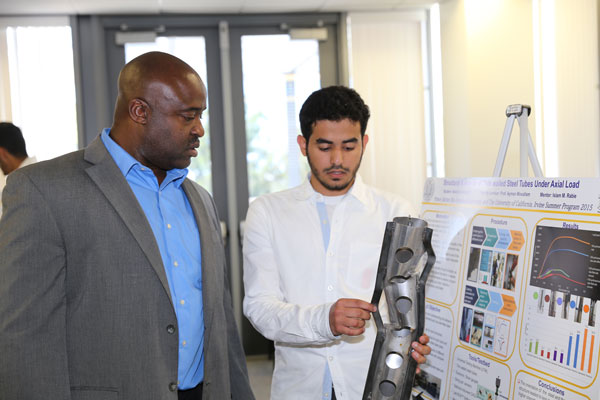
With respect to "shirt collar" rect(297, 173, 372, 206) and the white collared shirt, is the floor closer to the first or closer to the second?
the white collared shirt

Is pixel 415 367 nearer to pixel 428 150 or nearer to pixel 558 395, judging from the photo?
pixel 558 395

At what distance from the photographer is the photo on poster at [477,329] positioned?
1.61 meters

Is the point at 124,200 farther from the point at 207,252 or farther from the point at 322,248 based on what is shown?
the point at 322,248

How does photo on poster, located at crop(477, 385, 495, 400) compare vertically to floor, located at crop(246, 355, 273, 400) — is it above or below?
above

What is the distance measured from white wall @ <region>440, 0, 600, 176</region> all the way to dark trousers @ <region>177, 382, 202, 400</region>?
108 inches

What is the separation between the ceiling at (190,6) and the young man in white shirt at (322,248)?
243cm

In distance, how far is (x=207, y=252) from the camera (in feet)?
5.18

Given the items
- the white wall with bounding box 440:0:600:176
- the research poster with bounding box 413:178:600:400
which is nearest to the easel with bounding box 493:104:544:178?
the research poster with bounding box 413:178:600:400

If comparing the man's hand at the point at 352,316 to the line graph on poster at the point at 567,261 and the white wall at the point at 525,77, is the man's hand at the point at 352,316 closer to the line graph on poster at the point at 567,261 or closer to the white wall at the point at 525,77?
the line graph on poster at the point at 567,261

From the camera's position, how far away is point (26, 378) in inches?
49.5

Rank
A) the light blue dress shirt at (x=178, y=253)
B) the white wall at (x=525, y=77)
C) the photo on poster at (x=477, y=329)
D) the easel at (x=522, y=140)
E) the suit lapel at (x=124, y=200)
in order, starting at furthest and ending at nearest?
the white wall at (x=525, y=77)
the easel at (x=522, y=140)
the photo on poster at (x=477, y=329)
the light blue dress shirt at (x=178, y=253)
the suit lapel at (x=124, y=200)

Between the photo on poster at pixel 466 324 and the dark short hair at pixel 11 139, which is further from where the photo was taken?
the dark short hair at pixel 11 139

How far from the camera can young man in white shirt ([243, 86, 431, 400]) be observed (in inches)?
66.1

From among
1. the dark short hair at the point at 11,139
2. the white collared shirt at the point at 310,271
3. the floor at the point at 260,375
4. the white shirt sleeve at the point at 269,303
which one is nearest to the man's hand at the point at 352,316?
the white shirt sleeve at the point at 269,303
